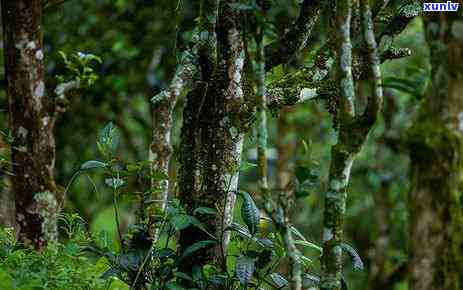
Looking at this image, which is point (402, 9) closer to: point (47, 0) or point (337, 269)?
point (337, 269)

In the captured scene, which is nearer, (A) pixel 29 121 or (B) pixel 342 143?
(B) pixel 342 143

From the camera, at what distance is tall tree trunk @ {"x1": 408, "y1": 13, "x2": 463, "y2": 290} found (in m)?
2.96

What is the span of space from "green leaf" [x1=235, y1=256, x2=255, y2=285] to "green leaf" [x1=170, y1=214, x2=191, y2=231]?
0.27 m

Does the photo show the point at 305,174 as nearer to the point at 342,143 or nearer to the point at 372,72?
the point at 342,143

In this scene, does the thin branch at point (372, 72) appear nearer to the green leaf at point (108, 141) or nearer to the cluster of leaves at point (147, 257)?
the cluster of leaves at point (147, 257)

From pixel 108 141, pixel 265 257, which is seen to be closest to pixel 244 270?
pixel 265 257

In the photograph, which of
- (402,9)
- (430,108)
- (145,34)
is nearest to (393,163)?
(145,34)

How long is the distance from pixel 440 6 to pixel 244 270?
141cm

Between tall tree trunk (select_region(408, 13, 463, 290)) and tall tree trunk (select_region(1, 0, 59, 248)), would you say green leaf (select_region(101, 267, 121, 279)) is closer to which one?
tall tree trunk (select_region(1, 0, 59, 248))

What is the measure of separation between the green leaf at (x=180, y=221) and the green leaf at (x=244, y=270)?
271 millimetres

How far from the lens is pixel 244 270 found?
131 inches

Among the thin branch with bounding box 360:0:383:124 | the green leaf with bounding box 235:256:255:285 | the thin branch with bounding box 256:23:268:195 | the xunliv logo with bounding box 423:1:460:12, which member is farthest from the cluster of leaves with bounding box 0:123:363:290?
the xunliv logo with bounding box 423:1:460:12

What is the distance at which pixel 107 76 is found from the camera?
858 cm

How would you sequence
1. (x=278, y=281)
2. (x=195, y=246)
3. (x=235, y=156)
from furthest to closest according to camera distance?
1. (x=235, y=156)
2. (x=278, y=281)
3. (x=195, y=246)
